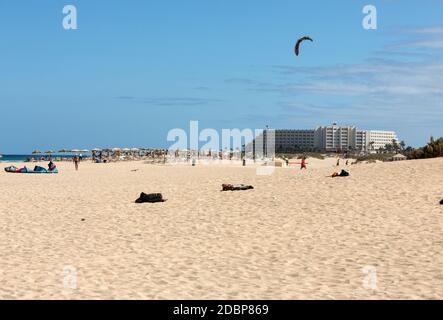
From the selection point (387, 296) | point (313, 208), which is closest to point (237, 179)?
point (313, 208)

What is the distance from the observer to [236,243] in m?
11.6

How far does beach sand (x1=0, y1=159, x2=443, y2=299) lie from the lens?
7941 millimetres

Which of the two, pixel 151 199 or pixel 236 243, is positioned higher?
pixel 151 199

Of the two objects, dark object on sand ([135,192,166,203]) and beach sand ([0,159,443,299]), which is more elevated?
dark object on sand ([135,192,166,203])

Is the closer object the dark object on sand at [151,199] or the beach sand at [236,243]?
the beach sand at [236,243]

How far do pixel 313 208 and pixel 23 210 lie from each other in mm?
9062

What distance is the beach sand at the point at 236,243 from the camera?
26.1 feet

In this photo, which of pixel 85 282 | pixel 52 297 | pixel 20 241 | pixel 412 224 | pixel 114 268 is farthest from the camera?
pixel 412 224

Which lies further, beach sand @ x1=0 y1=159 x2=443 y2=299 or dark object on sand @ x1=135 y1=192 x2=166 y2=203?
dark object on sand @ x1=135 y1=192 x2=166 y2=203

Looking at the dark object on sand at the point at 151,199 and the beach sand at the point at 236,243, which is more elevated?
the dark object on sand at the point at 151,199

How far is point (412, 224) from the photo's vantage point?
13.1 metres

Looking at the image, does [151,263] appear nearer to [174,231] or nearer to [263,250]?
[263,250]

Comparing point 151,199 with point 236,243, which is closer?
point 236,243
